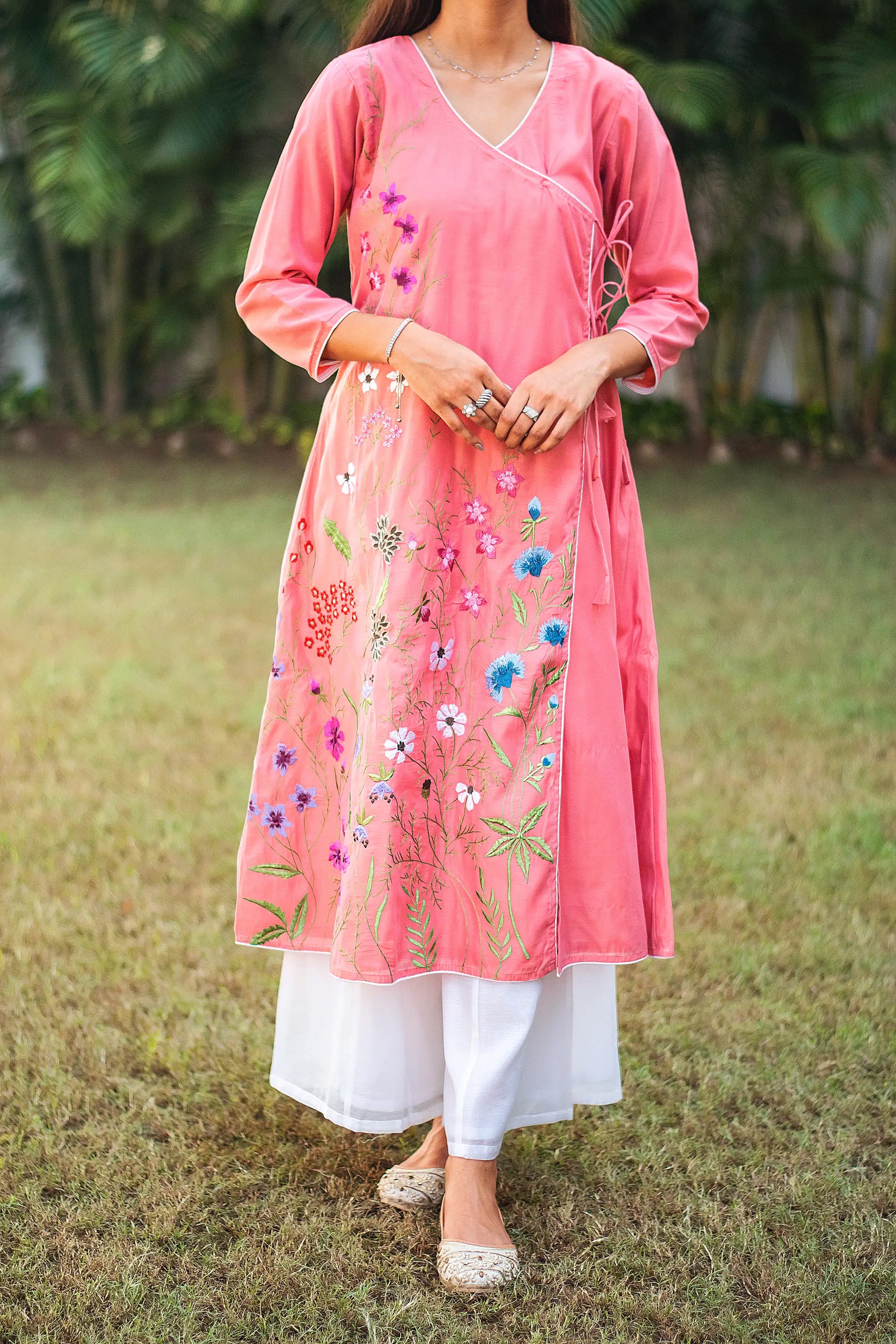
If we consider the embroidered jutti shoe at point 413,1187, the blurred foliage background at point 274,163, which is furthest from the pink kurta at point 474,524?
the blurred foliage background at point 274,163

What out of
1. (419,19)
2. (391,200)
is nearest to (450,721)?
(391,200)

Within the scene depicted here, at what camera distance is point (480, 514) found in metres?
1.67

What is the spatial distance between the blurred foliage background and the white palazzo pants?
5753 millimetres

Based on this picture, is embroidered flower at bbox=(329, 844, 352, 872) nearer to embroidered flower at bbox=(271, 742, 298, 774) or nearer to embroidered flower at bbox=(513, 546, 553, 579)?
embroidered flower at bbox=(271, 742, 298, 774)

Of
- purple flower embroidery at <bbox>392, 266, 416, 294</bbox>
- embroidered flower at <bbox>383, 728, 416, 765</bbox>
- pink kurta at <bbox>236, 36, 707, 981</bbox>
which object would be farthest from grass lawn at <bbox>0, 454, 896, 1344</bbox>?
purple flower embroidery at <bbox>392, 266, 416, 294</bbox>

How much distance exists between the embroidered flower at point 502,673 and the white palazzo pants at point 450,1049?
0.37 meters

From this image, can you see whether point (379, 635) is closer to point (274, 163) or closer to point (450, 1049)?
point (450, 1049)

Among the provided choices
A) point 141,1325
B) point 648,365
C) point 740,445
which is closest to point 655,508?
point 740,445

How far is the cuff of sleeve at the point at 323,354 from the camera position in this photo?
5.43 feet

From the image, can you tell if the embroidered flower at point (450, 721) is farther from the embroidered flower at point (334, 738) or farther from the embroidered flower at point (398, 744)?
the embroidered flower at point (334, 738)

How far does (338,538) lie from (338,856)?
43cm

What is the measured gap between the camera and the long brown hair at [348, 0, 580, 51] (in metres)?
1.73

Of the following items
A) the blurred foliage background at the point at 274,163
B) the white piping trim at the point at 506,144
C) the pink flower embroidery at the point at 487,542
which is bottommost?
the pink flower embroidery at the point at 487,542

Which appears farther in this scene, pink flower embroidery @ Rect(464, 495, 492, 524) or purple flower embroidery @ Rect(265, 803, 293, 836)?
purple flower embroidery @ Rect(265, 803, 293, 836)
